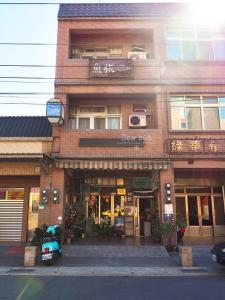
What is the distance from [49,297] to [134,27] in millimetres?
14959

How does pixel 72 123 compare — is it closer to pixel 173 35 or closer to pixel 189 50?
pixel 173 35

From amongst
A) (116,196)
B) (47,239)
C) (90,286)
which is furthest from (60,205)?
(90,286)

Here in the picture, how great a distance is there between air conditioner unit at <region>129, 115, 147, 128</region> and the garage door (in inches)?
295

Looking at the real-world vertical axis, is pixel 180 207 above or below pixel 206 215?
above

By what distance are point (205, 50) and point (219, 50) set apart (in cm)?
80

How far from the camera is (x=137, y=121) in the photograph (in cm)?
1667

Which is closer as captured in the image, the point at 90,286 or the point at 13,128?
the point at 90,286

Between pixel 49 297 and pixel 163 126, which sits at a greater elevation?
pixel 163 126

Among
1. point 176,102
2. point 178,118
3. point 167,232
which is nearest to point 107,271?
point 167,232

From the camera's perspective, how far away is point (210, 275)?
10016mm

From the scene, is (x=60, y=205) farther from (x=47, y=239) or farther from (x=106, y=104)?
(x=106, y=104)

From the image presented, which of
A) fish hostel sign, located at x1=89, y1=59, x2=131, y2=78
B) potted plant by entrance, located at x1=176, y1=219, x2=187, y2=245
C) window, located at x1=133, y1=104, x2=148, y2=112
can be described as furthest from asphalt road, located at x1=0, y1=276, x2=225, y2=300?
fish hostel sign, located at x1=89, y1=59, x2=131, y2=78

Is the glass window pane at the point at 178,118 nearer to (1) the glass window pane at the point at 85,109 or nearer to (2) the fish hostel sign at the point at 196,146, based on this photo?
(2) the fish hostel sign at the point at 196,146

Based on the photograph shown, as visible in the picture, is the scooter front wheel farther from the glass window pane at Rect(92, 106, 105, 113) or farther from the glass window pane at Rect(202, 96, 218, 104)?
the glass window pane at Rect(202, 96, 218, 104)
